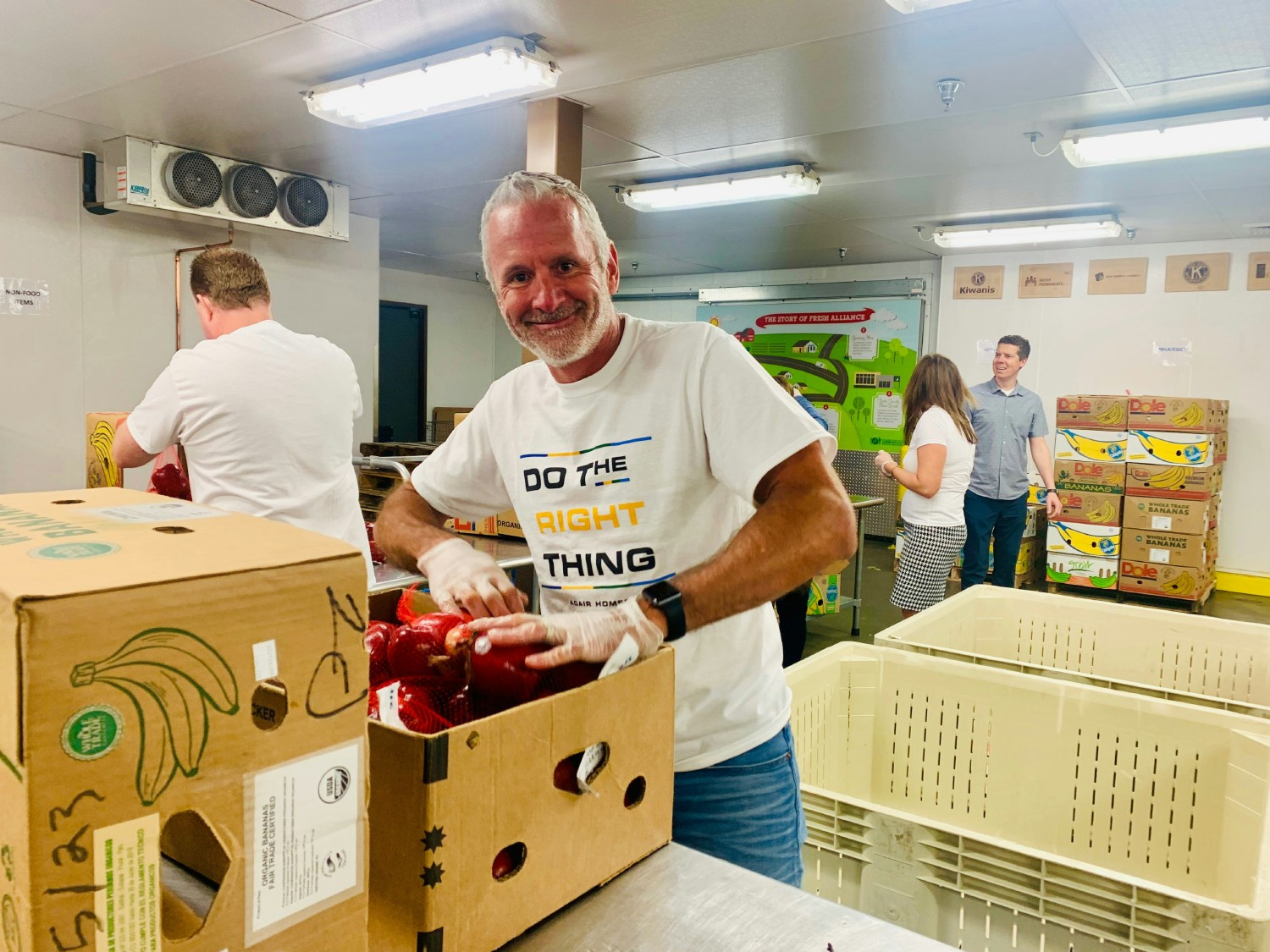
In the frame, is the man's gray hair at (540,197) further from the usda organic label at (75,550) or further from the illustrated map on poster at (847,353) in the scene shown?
the illustrated map on poster at (847,353)

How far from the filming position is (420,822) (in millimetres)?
743

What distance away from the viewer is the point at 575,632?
95 centimetres

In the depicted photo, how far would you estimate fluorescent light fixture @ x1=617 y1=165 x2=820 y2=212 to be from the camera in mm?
4660

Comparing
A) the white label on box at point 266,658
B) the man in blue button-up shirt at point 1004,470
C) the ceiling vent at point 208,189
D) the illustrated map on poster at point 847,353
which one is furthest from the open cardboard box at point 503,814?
the illustrated map on poster at point 847,353

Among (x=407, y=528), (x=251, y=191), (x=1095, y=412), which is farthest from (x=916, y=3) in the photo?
(x=1095, y=412)

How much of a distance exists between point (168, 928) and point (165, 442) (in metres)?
2.00

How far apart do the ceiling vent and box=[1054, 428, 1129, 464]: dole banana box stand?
5267 mm

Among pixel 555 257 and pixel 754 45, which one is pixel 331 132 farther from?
pixel 555 257

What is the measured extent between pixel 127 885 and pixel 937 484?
142 inches

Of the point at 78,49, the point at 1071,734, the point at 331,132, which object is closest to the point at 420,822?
the point at 1071,734

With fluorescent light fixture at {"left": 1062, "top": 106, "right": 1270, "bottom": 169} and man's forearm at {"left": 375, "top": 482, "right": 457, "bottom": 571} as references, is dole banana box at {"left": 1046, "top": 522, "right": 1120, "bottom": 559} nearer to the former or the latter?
fluorescent light fixture at {"left": 1062, "top": 106, "right": 1270, "bottom": 169}

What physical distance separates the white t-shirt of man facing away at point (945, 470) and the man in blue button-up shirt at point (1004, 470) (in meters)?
1.08

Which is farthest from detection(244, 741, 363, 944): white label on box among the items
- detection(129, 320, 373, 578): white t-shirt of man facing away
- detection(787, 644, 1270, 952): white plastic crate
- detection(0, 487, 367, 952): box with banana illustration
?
detection(129, 320, 373, 578): white t-shirt of man facing away

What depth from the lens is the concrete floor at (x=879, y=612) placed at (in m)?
5.29
